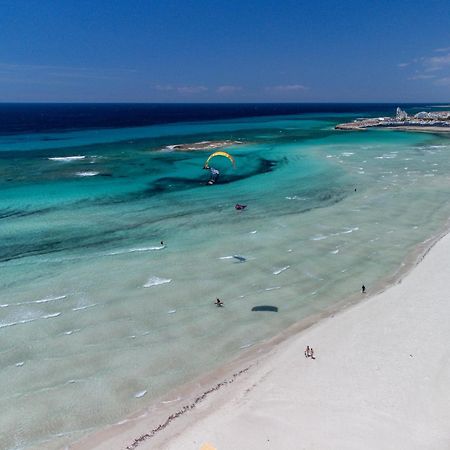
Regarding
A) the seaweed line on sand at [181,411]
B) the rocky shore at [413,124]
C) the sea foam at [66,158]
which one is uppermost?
the rocky shore at [413,124]

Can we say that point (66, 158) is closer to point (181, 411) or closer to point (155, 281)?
point (155, 281)

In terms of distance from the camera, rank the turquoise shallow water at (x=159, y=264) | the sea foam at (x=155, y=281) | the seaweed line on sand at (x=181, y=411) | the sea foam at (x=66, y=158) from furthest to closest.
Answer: the sea foam at (x=66, y=158) < the sea foam at (x=155, y=281) < the turquoise shallow water at (x=159, y=264) < the seaweed line on sand at (x=181, y=411)

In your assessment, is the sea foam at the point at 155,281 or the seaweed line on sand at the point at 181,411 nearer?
the seaweed line on sand at the point at 181,411

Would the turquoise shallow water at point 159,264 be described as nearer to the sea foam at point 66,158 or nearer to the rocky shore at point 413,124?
the sea foam at point 66,158

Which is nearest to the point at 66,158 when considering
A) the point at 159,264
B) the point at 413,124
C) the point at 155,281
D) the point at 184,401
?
the point at 159,264

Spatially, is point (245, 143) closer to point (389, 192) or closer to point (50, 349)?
point (389, 192)

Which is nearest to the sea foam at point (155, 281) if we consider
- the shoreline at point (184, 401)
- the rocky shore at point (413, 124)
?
the shoreline at point (184, 401)

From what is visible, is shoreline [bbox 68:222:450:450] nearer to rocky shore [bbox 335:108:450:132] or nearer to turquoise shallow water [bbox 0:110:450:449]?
turquoise shallow water [bbox 0:110:450:449]
